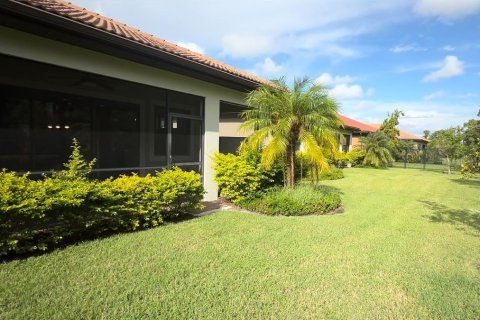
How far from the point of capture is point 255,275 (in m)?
3.89

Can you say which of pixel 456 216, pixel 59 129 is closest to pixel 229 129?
pixel 59 129

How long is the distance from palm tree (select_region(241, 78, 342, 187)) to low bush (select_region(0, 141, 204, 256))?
2.60 m

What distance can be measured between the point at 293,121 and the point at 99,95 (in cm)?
492

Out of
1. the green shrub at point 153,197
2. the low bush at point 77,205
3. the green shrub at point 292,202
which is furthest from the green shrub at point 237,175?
the low bush at point 77,205

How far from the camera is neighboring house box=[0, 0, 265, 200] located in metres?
5.04

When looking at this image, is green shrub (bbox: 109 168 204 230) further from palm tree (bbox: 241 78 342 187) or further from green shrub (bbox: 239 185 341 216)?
palm tree (bbox: 241 78 342 187)

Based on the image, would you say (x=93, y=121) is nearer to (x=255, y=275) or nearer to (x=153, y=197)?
(x=153, y=197)

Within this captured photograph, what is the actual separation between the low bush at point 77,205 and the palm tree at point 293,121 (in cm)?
260

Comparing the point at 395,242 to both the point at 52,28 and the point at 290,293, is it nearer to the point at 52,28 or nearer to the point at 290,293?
the point at 290,293

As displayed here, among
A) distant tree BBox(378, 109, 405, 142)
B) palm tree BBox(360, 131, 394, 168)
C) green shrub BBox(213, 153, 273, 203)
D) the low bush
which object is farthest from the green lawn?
distant tree BBox(378, 109, 405, 142)

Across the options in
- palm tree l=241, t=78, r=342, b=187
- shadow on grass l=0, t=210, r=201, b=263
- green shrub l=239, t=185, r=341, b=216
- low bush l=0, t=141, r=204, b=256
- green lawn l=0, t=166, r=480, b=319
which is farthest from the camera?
palm tree l=241, t=78, r=342, b=187

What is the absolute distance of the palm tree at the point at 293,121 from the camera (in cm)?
788

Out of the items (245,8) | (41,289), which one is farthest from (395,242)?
(245,8)

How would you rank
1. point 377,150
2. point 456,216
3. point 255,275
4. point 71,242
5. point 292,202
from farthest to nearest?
1. point 377,150
2. point 456,216
3. point 292,202
4. point 71,242
5. point 255,275
